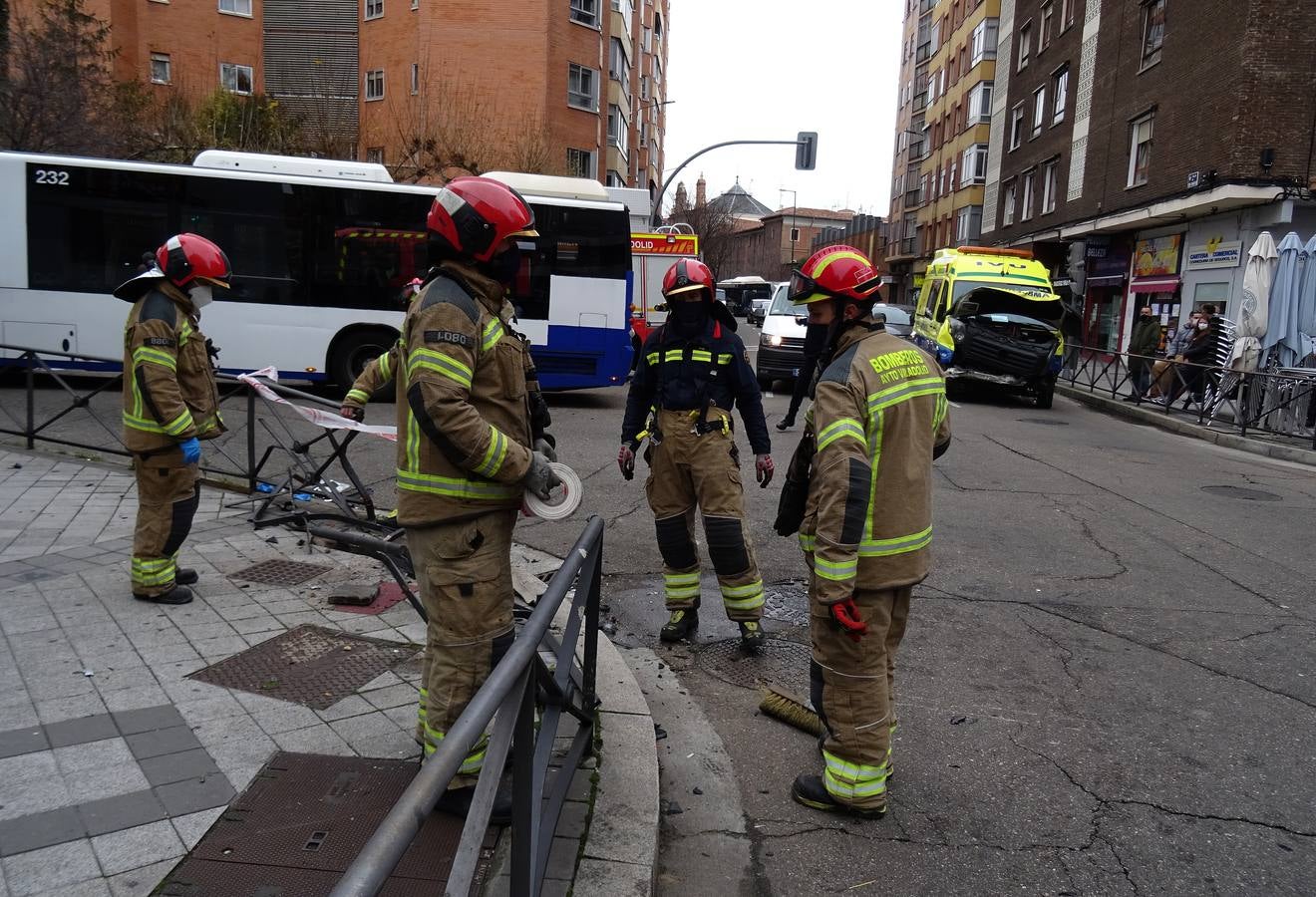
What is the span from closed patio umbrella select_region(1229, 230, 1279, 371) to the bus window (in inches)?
631

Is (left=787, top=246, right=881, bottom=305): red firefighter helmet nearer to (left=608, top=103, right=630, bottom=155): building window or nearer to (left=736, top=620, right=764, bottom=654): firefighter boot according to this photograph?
(left=736, top=620, right=764, bottom=654): firefighter boot

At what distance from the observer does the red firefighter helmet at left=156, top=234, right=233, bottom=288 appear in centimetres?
472

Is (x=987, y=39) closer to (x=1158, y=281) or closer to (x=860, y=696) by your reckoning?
(x=1158, y=281)

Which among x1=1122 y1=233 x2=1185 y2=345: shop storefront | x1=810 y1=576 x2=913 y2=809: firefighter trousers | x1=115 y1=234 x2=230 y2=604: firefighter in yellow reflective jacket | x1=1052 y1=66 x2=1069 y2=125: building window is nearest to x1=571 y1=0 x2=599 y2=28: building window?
x1=1052 y1=66 x2=1069 y2=125: building window

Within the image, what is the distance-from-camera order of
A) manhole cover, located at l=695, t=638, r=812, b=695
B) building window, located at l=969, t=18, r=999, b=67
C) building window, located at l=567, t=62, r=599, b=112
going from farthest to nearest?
building window, located at l=969, t=18, r=999, b=67
building window, located at l=567, t=62, r=599, b=112
manhole cover, located at l=695, t=638, r=812, b=695

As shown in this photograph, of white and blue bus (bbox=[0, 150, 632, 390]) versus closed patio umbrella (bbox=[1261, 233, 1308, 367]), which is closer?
white and blue bus (bbox=[0, 150, 632, 390])

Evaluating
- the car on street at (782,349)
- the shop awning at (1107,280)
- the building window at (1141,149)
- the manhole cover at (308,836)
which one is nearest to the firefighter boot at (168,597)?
the manhole cover at (308,836)

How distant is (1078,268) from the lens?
94.1 feet

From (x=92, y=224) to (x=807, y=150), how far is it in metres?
18.4

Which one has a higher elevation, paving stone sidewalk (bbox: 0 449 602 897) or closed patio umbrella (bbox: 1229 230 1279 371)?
closed patio umbrella (bbox: 1229 230 1279 371)

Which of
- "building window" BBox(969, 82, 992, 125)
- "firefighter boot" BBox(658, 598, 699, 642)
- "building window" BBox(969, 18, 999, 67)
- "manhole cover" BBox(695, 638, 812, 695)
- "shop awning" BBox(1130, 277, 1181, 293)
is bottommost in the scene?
"manhole cover" BBox(695, 638, 812, 695)

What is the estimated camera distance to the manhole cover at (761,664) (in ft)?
14.7

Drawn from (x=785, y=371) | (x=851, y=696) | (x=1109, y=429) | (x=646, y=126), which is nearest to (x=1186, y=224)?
(x=1109, y=429)

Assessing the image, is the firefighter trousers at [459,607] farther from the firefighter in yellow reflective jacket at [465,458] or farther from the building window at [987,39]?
the building window at [987,39]
